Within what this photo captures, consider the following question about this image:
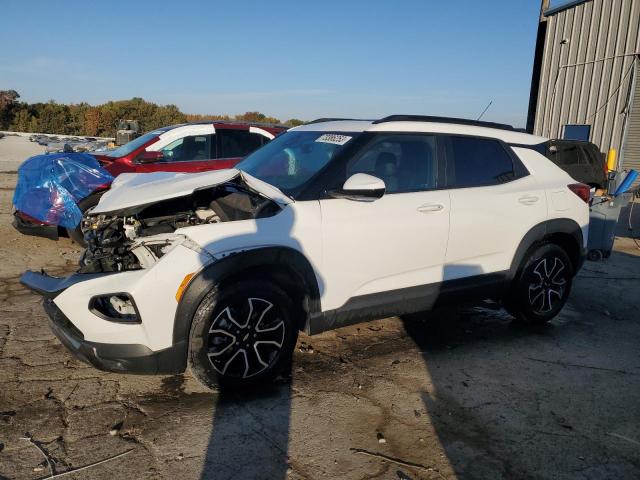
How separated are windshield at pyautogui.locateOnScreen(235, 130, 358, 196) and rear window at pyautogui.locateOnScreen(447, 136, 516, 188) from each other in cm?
89

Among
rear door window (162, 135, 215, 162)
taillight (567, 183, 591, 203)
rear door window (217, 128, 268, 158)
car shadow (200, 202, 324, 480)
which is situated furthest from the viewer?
rear door window (217, 128, 268, 158)

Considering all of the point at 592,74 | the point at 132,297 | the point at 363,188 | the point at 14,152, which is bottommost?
the point at 132,297

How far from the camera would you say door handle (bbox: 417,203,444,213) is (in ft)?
12.6

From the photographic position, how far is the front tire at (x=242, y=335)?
123 inches

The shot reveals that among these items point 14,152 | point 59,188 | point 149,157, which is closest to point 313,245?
point 59,188

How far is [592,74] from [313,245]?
13054 mm

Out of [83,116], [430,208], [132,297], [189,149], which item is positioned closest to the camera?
[132,297]

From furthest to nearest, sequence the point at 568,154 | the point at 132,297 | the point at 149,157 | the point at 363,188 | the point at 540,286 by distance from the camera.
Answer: the point at 149,157
the point at 568,154
the point at 540,286
the point at 363,188
the point at 132,297

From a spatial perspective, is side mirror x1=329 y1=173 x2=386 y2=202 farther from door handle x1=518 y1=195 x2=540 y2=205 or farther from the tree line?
the tree line

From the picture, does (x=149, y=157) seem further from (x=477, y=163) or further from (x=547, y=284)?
(x=547, y=284)

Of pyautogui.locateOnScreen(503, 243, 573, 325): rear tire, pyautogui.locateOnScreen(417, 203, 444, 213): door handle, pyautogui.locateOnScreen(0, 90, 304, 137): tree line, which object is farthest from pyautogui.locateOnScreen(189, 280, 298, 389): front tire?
pyautogui.locateOnScreen(0, 90, 304, 137): tree line

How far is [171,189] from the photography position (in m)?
3.71

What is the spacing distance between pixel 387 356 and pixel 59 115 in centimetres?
4661

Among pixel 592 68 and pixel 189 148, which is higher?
pixel 592 68
